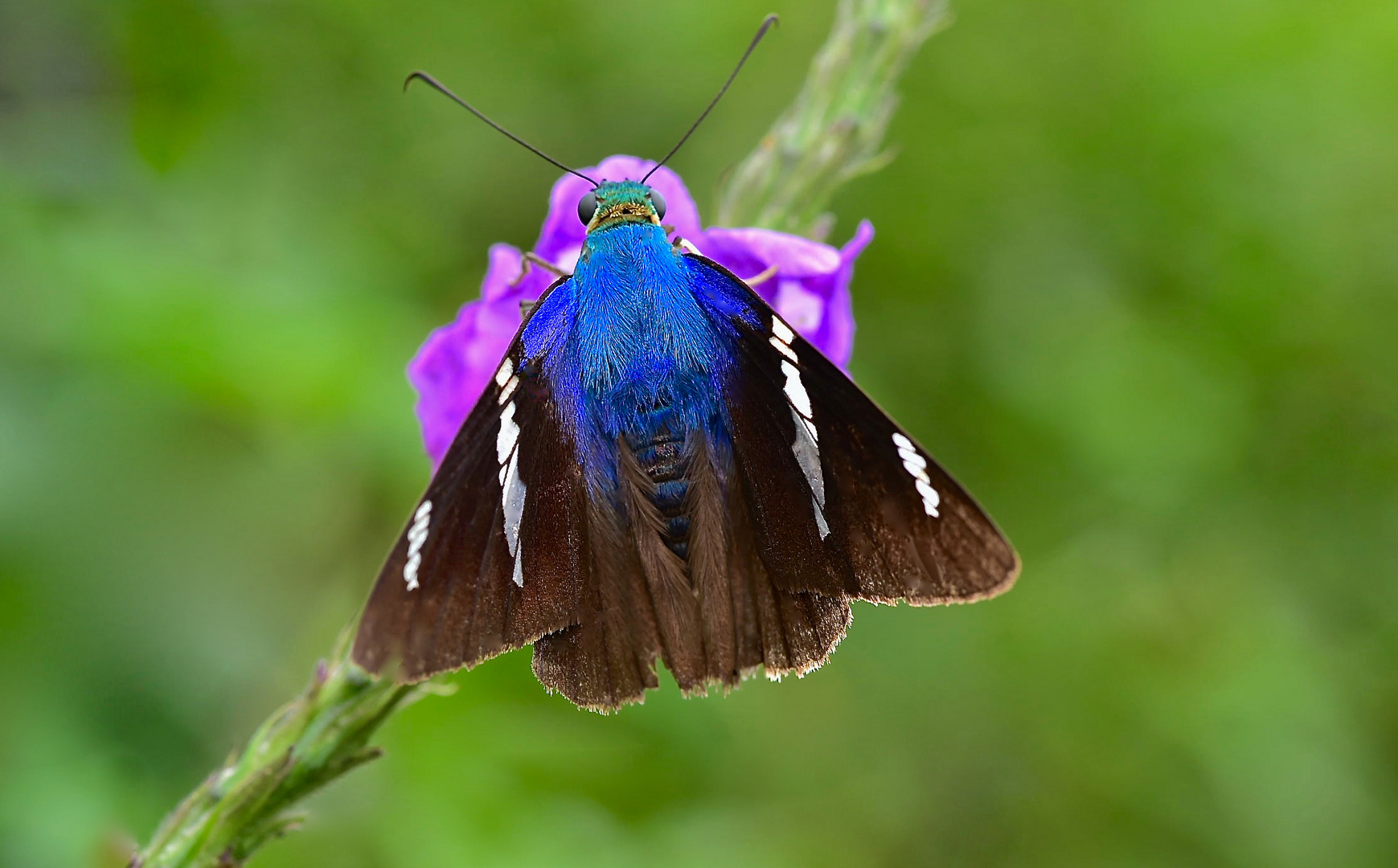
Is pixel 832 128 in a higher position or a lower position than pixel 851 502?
higher

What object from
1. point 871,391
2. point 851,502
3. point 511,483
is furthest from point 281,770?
point 871,391

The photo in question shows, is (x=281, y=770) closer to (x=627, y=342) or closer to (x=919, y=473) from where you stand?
(x=627, y=342)

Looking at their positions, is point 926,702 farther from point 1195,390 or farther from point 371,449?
point 371,449

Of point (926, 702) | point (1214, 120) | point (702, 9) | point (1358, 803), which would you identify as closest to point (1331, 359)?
point (1214, 120)

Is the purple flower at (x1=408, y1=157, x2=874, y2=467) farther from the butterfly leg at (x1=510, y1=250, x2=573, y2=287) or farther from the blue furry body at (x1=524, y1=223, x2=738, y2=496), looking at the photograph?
the blue furry body at (x1=524, y1=223, x2=738, y2=496)

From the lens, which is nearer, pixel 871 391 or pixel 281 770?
pixel 281 770

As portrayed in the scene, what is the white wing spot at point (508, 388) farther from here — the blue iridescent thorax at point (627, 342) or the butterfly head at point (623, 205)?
the butterfly head at point (623, 205)

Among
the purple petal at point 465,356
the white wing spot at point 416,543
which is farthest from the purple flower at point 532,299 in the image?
the white wing spot at point 416,543
